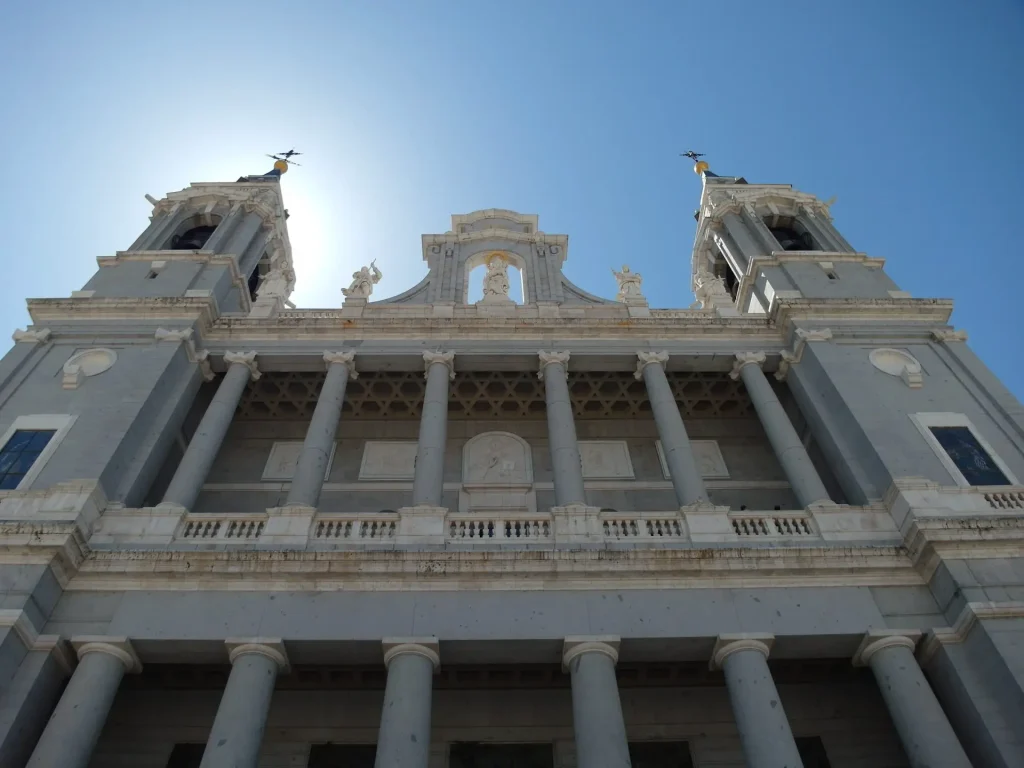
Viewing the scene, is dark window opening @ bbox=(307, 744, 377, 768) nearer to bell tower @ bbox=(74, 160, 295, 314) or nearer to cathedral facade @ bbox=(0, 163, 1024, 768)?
cathedral facade @ bbox=(0, 163, 1024, 768)

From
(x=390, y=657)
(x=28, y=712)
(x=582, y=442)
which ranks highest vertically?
(x=582, y=442)

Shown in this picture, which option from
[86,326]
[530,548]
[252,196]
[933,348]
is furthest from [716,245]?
[86,326]

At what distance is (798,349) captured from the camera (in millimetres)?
24094

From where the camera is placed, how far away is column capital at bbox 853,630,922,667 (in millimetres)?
16188

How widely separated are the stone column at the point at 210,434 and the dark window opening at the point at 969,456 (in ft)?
55.4

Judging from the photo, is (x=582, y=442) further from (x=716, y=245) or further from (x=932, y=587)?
(x=716, y=245)

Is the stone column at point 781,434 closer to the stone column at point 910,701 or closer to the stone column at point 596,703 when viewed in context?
the stone column at point 910,701

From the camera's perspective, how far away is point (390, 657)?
15.9m

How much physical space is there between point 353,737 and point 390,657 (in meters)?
3.39

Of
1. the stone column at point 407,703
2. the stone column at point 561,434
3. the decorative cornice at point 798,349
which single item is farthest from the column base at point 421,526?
the decorative cornice at point 798,349

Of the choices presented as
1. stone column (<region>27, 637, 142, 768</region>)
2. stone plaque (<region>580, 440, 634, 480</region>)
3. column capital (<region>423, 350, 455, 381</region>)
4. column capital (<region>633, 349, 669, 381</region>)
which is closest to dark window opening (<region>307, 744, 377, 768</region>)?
stone column (<region>27, 637, 142, 768</region>)

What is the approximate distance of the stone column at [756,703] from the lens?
14.2 m

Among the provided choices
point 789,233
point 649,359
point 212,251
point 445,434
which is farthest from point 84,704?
A: point 789,233

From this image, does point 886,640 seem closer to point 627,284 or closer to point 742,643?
point 742,643
